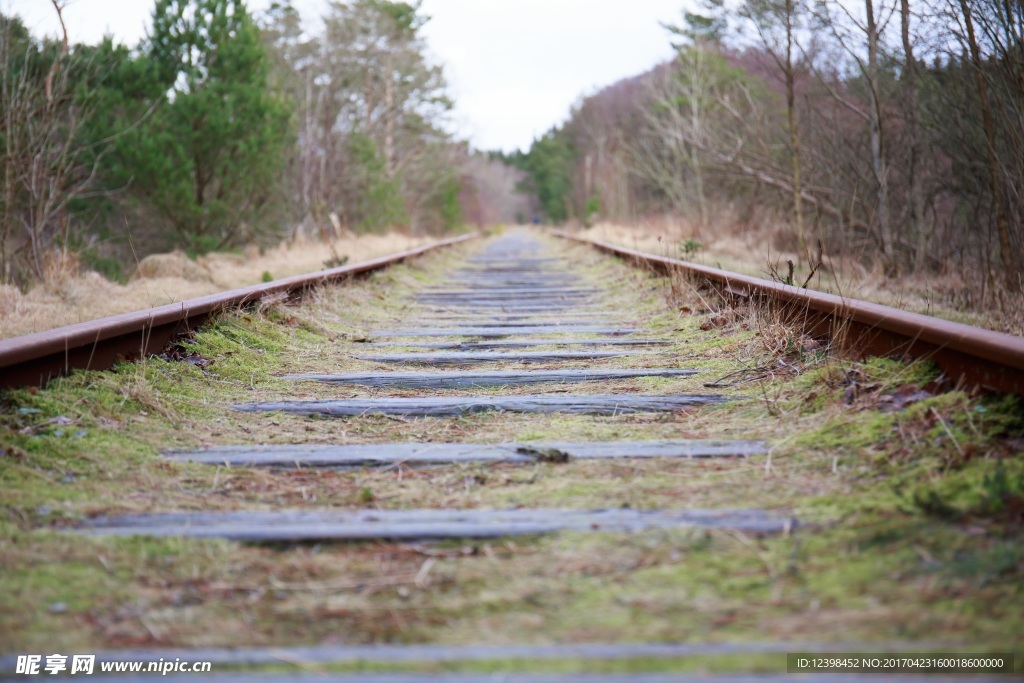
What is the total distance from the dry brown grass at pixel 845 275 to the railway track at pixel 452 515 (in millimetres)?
881

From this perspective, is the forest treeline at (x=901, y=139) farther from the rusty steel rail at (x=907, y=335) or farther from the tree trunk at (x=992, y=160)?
the rusty steel rail at (x=907, y=335)

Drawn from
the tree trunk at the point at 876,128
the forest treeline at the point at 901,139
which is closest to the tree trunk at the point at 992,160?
the forest treeline at the point at 901,139

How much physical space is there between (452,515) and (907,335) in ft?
5.94

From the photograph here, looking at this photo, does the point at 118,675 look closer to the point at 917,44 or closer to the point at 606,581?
the point at 606,581

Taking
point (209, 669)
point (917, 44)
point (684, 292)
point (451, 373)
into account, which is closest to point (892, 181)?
point (917, 44)

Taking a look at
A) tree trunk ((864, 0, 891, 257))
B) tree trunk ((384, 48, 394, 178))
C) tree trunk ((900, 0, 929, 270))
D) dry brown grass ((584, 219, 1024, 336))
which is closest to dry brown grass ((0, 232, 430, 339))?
dry brown grass ((584, 219, 1024, 336))

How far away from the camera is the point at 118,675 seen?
143 cm

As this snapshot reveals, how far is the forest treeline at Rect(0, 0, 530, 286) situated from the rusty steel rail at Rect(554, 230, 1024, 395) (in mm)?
4060

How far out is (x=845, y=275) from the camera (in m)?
8.57

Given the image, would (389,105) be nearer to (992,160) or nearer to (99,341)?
(992,160)

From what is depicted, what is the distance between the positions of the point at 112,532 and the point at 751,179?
12172 mm

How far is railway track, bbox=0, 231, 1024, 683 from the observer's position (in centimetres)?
152

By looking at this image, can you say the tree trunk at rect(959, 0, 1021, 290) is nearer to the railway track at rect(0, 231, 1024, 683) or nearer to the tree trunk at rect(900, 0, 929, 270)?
the railway track at rect(0, 231, 1024, 683)

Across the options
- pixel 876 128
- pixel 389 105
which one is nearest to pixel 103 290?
pixel 876 128
